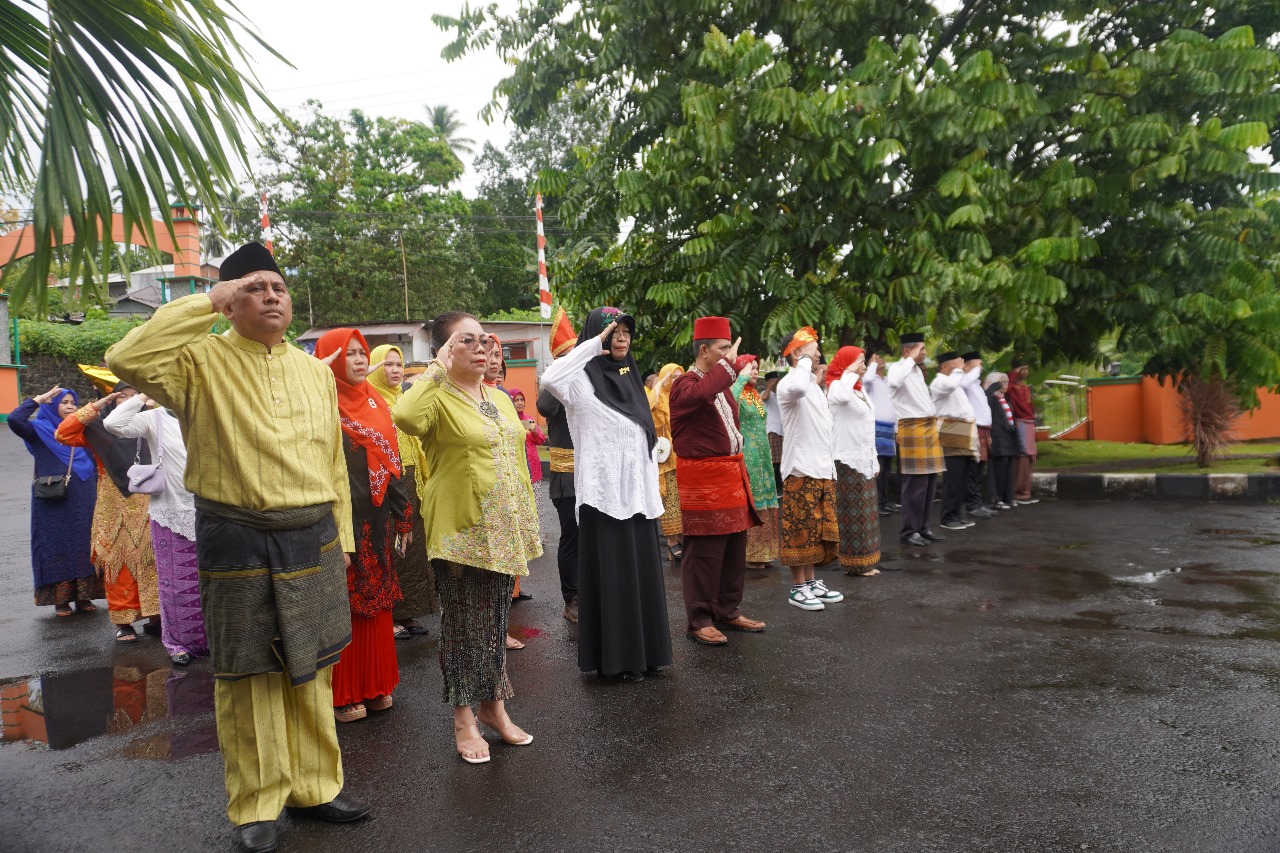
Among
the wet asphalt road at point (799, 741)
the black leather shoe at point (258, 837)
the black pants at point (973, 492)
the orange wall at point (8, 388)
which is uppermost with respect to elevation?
the orange wall at point (8, 388)

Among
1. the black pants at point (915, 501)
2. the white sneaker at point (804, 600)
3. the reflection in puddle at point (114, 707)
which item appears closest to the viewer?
the reflection in puddle at point (114, 707)

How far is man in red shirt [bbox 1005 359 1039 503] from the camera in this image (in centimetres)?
1070

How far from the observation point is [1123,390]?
631 inches

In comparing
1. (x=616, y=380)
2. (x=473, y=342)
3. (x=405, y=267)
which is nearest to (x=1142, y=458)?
(x=616, y=380)

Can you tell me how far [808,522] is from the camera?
6227mm

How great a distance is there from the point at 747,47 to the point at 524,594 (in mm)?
5839

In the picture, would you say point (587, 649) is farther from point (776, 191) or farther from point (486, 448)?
point (776, 191)

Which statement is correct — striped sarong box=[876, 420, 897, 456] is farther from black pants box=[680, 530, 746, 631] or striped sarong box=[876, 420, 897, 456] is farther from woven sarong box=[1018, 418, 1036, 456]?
black pants box=[680, 530, 746, 631]

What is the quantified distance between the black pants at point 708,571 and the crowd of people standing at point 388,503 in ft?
0.05

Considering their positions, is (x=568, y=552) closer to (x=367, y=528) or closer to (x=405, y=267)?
(x=367, y=528)

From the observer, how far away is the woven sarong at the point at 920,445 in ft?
26.5

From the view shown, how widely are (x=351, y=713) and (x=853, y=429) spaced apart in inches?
163

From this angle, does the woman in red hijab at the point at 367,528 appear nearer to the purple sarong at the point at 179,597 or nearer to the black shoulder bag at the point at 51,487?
the purple sarong at the point at 179,597

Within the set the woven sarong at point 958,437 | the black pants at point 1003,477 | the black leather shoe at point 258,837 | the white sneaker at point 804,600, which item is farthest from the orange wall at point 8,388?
the black leather shoe at point 258,837
